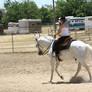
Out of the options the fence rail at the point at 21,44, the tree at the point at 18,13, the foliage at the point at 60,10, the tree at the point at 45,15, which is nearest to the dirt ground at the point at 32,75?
the fence rail at the point at 21,44

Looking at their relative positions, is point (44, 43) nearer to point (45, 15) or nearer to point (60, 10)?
point (60, 10)

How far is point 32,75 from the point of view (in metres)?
11.7

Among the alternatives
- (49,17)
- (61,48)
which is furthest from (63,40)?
(49,17)

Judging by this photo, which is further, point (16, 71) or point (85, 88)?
point (16, 71)

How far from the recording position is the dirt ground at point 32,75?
8.33 metres

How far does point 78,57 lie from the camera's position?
9.44 m

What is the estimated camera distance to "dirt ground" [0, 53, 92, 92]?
27.3 feet

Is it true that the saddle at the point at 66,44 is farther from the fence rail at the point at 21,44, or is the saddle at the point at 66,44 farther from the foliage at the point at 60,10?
the foliage at the point at 60,10

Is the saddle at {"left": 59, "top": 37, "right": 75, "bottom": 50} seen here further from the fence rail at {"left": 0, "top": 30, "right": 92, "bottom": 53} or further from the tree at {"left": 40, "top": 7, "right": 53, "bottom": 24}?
the tree at {"left": 40, "top": 7, "right": 53, "bottom": 24}

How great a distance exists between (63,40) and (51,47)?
49 centimetres

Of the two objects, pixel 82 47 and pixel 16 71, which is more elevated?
pixel 82 47

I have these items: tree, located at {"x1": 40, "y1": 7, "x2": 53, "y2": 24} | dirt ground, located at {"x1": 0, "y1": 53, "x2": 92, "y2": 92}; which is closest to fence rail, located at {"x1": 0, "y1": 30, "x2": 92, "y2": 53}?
dirt ground, located at {"x1": 0, "y1": 53, "x2": 92, "y2": 92}

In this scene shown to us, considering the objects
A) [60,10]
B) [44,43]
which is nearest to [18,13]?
[60,10]

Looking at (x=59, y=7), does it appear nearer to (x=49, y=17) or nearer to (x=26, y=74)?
(x=49, y=17)
